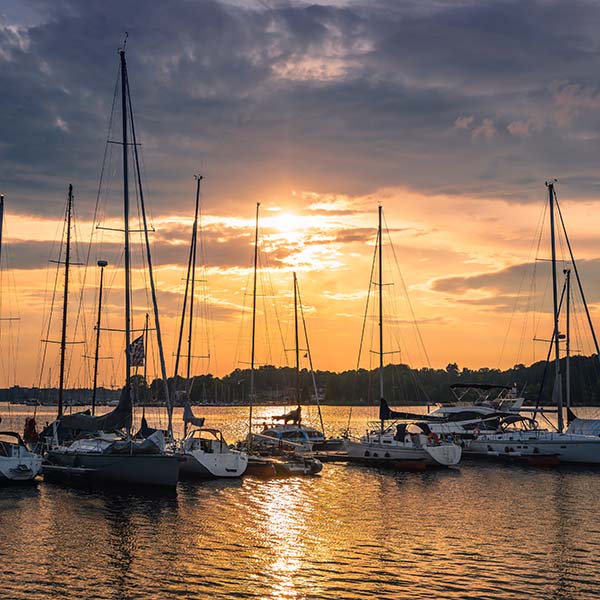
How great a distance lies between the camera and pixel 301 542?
30.3m

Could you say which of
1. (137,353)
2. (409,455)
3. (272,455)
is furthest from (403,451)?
(137,353)

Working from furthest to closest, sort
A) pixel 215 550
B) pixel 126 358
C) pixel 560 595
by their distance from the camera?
1. pixel 126 358
2. pixel 215 550
3. pixel 560 595

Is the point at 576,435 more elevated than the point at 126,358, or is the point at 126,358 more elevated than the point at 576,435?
the point at 126,358

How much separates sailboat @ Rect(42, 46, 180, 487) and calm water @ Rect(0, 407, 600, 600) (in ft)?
3.93

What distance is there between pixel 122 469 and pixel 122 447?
142 cm

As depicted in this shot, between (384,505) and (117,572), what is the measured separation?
61.3ft

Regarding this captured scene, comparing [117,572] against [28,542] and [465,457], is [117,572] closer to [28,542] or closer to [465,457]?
[28,542]

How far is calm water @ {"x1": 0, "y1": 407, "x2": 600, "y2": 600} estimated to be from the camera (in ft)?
77.1

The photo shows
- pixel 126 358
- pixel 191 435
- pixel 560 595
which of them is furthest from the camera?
pixel 191 435

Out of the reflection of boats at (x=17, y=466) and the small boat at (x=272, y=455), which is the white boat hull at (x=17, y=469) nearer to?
the reflection of boats at (x=17, y=466)

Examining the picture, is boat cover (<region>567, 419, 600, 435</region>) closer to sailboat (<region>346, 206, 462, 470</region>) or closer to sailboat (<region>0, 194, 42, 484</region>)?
sailboat (<region>346, 206, 462, 470</region>)

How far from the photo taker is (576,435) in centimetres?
6238

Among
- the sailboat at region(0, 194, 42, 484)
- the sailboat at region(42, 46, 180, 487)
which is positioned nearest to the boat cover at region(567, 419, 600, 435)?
the sailboat at region(42, 46, 180, 487)

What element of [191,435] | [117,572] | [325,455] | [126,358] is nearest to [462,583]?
[117,572]
